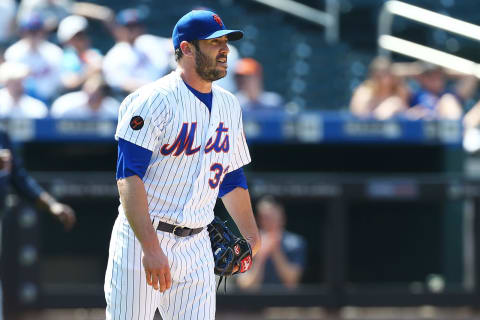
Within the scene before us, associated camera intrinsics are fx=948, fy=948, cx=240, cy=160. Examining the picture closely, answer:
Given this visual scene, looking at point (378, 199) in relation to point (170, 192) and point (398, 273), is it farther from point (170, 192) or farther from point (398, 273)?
point (170, 192)

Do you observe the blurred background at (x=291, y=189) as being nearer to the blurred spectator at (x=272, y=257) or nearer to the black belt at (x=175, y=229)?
the blurred spectator at (x=272, y=257)

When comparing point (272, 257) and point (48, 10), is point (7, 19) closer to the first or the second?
point (48, 10)

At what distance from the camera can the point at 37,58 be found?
8016mm

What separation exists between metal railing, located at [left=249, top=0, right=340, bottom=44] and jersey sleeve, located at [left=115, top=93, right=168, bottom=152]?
7.27 metres

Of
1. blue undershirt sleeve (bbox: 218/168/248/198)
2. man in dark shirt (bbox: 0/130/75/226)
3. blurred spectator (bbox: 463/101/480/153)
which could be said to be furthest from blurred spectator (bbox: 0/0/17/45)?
blue undershirt sleeve (bbox: 218/168/248/198)

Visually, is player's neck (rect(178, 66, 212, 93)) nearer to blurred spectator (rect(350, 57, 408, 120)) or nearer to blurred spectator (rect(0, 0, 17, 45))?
blurred spectator (rect(350, 57, 408, 120))

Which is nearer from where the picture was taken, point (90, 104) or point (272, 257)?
point (272, 257)

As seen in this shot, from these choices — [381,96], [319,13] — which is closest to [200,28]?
[381,96]

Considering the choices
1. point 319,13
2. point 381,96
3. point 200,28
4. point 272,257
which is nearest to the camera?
point 200,28

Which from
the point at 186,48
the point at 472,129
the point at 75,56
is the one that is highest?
the point at 75,56

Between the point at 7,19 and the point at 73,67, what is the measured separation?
3.98 feet

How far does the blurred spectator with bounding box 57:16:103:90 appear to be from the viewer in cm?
786

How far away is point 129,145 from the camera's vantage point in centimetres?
309

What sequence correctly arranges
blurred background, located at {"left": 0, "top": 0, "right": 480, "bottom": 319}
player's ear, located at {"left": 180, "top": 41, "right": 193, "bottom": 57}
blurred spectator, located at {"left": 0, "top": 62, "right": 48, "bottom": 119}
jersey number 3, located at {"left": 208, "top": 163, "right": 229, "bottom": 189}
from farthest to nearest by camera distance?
1. blurred spectator, located at {"left": 0, "top": 62, "right": 48, "bottom": 119}
2. blurred background, located at {"left": 0, "top": 0, "right": 480, "bottom": 319}
3. jersey number 3, located at {"left": 208, "top": 163, "right": 229, "bottom": 189}
4. player's ear, located at {"left": 180, "top": 41, "right": 193, "bottom": 57}
